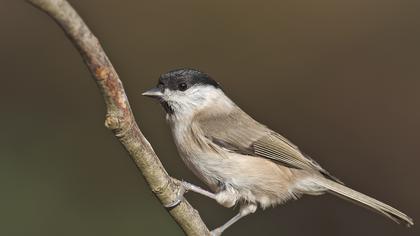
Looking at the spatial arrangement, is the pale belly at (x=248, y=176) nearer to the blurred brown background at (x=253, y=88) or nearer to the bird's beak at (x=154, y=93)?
the bird's beak at (x=154, y=93)

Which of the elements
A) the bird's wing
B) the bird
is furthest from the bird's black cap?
the bird's wing

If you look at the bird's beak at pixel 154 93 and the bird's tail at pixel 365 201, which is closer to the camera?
the bird's tail at pixel 365 201

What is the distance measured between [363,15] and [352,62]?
0.37 metres

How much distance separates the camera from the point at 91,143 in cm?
427

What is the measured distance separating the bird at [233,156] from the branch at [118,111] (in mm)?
445

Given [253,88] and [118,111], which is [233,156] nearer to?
[118,111]

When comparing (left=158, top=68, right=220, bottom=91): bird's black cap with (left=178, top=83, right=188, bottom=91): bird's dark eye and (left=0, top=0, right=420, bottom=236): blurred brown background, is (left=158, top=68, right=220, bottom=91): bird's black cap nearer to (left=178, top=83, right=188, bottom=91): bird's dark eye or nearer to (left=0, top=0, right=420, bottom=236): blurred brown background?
(left=178, top=83, right=188, bottom=91): bird's dark eye

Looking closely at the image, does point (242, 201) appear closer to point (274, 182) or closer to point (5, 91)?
point (274, 182)

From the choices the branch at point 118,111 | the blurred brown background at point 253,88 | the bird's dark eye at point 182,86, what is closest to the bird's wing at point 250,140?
the bird's dark eye at point 182,86

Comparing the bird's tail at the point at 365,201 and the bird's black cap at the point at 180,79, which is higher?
the bird's black cap at the point at 180,79

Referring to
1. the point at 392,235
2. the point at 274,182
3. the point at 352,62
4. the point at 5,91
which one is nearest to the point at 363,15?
the point at 352,62

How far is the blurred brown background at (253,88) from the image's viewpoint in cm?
420

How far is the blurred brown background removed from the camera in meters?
4.20

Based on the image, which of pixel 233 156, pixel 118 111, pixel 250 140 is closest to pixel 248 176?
pixel 233 156
